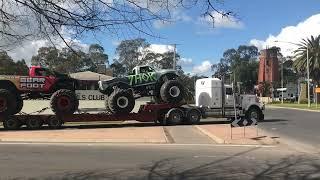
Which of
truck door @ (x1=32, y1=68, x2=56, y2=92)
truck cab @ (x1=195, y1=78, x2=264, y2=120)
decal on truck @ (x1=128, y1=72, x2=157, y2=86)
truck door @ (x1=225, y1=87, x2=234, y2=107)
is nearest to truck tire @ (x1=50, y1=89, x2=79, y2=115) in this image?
truck door @ (x1=32, y1=68, x2=56, y2=92)

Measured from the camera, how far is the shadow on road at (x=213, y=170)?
40.7ft

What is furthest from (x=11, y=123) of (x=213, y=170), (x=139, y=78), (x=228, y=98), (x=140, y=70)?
(x=213, y=170)

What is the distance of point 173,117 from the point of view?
36.6 meters

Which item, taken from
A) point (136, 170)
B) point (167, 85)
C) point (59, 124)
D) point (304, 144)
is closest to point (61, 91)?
point (59, 124)

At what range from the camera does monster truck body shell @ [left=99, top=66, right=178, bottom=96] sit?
1435 inches

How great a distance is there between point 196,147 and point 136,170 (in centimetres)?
716

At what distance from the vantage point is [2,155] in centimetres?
1714

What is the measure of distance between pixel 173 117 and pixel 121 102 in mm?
3594

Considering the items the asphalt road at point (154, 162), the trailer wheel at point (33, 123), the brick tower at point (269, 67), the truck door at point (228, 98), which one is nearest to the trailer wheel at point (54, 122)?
the trailer wheel at point (33, 123)

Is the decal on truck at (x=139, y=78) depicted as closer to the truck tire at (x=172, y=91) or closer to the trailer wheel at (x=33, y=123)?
the truck tire at (x=172, y=91)

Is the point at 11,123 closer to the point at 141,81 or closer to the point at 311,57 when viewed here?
the point at 141,81

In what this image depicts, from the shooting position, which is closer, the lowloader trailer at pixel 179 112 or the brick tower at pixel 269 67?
the lowloader trailer at pixel 179 112

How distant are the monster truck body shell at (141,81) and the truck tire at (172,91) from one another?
85cm

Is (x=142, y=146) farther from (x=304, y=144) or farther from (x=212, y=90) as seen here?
(x=212, y=90)
